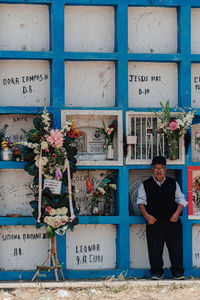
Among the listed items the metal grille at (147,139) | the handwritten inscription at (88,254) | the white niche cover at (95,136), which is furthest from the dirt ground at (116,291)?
the metal grille at (147,139)

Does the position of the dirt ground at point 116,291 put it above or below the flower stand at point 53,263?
below

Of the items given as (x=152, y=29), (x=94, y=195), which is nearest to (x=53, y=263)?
(x=94, y=195)

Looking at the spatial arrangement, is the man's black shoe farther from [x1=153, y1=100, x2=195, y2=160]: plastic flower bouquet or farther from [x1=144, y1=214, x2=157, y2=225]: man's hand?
[x1=153, y1=100, x2=195, y2=160]: plastic flower bouquet

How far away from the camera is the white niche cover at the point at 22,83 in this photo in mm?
7477

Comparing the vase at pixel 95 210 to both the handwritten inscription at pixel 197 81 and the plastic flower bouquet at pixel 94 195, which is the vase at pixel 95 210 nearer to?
the plastic flower bouquet at pixel 94 195

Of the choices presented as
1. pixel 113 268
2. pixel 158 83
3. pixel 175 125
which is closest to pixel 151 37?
pixel 158 83

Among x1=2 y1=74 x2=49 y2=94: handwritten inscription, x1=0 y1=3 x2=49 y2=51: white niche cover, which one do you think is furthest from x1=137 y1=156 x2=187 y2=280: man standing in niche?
x1=0 y1=3 x2=49 y2=51: white niche cover

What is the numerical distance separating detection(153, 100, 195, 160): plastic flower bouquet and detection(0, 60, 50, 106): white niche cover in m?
1.54

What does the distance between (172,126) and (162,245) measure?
1.53 meters

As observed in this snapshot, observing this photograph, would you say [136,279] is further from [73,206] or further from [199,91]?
[199,91]

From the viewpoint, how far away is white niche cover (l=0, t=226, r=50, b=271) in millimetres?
7340

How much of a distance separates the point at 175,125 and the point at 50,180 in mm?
1762

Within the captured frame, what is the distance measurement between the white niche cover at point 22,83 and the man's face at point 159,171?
167 centimetres

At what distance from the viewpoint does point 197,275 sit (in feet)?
24.6
